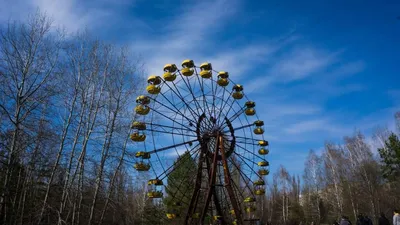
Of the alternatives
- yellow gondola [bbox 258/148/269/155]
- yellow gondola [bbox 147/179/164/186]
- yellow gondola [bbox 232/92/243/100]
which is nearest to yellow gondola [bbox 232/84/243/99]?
yellow gondola [bbox 232/92/243/100]

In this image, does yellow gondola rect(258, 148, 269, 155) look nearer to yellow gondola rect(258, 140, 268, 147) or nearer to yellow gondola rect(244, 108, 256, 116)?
yellow gondola rect(258, 140, 268, 147)

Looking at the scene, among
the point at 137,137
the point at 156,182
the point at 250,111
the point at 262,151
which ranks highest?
the point at 250,111

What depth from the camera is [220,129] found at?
14.0 metres

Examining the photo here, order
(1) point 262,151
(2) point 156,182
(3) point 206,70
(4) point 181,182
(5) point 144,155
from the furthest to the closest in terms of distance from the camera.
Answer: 1. (1) point 262,151
2. (3) point 206,70
3. (5) point 144,155
4. (4) point 181,182
5. (2) point 156,182

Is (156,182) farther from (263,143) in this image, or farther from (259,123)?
(259,123)

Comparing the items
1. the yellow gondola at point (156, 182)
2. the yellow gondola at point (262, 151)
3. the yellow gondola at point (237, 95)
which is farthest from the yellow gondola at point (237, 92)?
the yellow gondola at point (156, 182)

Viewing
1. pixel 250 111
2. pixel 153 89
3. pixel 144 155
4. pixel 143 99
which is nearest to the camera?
pixel 144 155

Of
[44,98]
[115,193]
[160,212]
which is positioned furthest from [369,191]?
[44,98]

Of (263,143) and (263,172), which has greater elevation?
(263,143)

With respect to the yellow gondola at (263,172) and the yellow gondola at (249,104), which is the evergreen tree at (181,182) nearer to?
the yellow gondola at (263,172)

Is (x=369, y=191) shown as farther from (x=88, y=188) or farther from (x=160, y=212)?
(x=88, y=188)

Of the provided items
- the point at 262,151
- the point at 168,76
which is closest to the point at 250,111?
the point at 262,151

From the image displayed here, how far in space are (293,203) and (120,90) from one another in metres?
40.1

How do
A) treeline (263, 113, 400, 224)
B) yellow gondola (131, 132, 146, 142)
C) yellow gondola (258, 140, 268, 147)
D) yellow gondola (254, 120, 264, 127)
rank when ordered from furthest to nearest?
treeline (263, 113, 400, 224), yellow gondola (254, 120, 264, 127), yellow gondola (258, 140, 268, 147), yellow gondola (131, 132, 146, 142)
